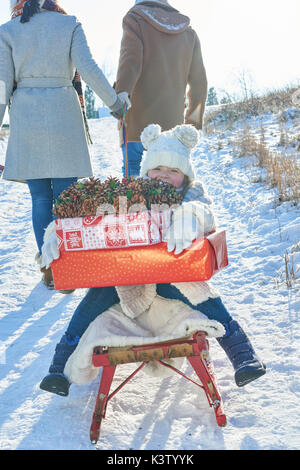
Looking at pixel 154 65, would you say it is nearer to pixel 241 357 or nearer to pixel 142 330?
pixel 142 330

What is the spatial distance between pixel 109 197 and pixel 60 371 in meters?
0.83

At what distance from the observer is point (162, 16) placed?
367 cm

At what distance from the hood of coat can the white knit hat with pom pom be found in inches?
58.3

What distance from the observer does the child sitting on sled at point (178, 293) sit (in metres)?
1.99

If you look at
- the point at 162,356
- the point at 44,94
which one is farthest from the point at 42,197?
the point at 162,356

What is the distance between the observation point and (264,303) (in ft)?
10.0

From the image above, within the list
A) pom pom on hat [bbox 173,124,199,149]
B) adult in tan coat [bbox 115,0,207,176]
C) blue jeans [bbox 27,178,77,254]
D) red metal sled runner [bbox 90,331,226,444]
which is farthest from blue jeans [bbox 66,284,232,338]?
adult in tan coat [bbox 115,0,207,176]

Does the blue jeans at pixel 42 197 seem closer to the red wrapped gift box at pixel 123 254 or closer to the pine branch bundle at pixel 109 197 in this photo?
the pine branch bundle at pixel 109 197

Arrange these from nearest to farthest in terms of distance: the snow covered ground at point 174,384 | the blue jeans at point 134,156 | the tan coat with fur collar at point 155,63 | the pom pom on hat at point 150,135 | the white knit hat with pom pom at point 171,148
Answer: the snow covered ground at point 174,384 → the white knit hat with pom pom at point 171,148 → the pom pom on hat at point 150,135 → the tan coat with fur collar at point 155,63 → the blue jeans at point 134,156

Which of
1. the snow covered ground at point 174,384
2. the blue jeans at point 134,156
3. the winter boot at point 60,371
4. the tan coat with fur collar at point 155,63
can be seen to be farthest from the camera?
the blue jeans at point 134,156

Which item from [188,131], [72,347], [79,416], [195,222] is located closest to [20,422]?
[79,416]

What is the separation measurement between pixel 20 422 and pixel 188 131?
1.61 meters

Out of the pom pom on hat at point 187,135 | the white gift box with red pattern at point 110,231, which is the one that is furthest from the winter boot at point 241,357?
the pom pom on hat at point 187,135

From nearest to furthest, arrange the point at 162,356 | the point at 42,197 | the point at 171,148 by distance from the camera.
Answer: the point at 162,356, the point at 171,148, the point at 42,197
